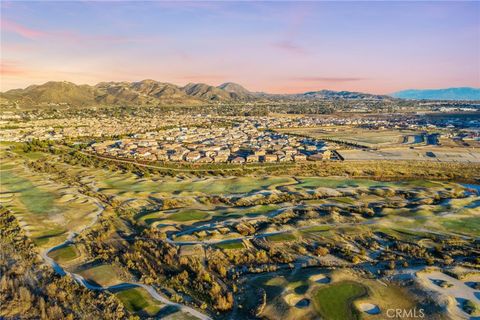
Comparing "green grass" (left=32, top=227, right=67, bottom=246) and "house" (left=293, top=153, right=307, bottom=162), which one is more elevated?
"house" (left=293, top=153, right=307, bottom=162)

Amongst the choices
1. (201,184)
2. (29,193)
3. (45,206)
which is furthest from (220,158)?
(45,206)

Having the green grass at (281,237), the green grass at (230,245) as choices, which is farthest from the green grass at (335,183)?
the green grass at (230,245)

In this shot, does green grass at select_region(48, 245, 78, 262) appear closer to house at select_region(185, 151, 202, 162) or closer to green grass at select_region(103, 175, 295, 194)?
green grass at select_region(103, 175, 295, 194)

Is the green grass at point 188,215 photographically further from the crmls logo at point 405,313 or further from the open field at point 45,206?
the crmls logo at point 405,313

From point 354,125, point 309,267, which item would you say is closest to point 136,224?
point 309,267

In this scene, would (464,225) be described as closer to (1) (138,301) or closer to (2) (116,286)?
(1) (138,301)

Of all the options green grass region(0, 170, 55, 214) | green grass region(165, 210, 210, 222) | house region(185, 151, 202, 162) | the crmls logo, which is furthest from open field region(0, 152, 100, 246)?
the crmls logo

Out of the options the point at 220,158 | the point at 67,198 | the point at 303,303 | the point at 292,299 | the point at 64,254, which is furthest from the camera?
the point at 220,158
